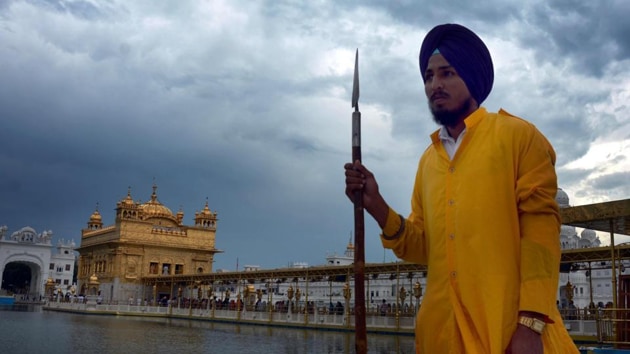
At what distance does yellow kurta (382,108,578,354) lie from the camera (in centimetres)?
240

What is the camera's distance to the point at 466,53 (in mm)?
2834

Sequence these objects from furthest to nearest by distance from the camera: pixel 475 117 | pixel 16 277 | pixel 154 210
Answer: pixel 16 277 → pixel 154 210 → pixel 475 117

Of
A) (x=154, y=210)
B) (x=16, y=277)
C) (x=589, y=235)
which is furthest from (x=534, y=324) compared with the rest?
(x=16, y=277)

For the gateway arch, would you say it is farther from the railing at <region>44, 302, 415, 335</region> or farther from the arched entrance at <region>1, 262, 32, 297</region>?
the railing at <region>44, 302, 415, 335</region>

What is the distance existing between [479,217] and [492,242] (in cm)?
12

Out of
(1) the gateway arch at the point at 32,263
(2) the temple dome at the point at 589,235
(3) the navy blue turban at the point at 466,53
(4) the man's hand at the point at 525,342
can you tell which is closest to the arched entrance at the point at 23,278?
(1) the gateway arch at the point at 32,263

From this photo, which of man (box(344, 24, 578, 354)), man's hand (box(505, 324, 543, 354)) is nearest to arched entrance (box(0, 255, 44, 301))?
man (box(344, 24, 578, 354))

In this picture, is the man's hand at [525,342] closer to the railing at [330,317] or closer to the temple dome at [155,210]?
the railing at [330,317]

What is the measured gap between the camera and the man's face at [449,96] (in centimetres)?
285

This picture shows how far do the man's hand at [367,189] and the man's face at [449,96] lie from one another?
47cm

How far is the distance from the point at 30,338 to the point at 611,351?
1642 centimetres

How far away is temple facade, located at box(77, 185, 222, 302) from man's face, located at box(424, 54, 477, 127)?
49.7 meters

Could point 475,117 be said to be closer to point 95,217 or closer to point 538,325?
point 538,325

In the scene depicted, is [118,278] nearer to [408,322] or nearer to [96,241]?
[96,241]
